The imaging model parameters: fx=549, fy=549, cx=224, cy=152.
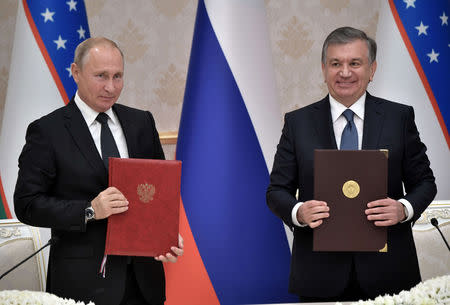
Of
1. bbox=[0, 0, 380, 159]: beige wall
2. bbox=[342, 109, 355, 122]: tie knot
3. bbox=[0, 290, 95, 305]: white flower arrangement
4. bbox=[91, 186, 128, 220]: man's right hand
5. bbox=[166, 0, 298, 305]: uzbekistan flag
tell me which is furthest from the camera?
bbox=[0, 0, 380, 159]: beige wall

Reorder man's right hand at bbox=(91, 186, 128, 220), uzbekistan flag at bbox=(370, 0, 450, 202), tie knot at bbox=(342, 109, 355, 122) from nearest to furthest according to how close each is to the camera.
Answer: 1. man's right hand at bbox=(91, 186, 128, 220)
2. tie knot at bbox=(342, 109, 355, 122)
3. uzbekistan flag at bbox=(370, 0, 450, 202)

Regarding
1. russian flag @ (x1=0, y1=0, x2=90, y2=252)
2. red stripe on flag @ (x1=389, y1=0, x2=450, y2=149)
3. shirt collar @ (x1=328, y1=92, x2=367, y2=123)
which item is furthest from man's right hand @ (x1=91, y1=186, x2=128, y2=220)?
red stripe on flag @ (x1=389, y1=0, x2=450, y2=149)

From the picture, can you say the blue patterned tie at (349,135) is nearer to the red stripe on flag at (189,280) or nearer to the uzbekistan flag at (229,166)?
the uzbekistan flag at (229,166)

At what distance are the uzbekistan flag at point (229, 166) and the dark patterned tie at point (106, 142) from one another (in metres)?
0.92

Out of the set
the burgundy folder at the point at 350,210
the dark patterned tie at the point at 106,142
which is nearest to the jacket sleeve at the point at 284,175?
the burgundy folder at the point at 350,210

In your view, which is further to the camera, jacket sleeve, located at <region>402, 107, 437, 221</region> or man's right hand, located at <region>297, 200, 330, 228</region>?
jacket sleeve, located at <region>402, 107, 437, 221</region>

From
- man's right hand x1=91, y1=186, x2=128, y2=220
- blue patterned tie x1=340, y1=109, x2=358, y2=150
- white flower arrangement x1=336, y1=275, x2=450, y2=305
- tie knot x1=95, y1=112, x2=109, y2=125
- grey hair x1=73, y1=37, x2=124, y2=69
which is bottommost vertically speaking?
white flower arrangement x1=336, y1=275, x2=450, y2=305

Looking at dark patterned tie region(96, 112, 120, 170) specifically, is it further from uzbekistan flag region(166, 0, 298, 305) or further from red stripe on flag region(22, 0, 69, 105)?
red stripe on flag region(22, 0, 69, 105)

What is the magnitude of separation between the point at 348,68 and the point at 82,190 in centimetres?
99

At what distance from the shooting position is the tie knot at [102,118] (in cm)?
191

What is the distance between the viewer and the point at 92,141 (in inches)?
73.3

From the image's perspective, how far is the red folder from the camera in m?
1.72

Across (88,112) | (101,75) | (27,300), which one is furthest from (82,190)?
(27,300)

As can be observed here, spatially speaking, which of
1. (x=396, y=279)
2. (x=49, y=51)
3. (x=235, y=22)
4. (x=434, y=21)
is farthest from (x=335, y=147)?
(x=49, y=51)
